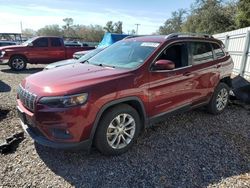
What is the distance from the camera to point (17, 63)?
1260 centimetres

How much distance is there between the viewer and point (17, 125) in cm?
464

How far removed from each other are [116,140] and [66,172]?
32.9 inches

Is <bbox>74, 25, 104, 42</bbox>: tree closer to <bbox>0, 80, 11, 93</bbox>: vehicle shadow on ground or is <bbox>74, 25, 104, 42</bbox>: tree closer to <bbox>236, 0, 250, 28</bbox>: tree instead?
<bbox>236, 0, 250, 28</bbox>: tree

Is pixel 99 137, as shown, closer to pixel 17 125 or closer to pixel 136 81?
pixel 136 81

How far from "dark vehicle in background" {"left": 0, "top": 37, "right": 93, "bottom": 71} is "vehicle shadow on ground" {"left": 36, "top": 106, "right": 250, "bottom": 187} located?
997cm

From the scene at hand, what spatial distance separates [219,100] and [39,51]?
10.4m

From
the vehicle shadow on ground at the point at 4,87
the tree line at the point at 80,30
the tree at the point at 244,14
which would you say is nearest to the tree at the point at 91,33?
the tree line at the point at 80,30

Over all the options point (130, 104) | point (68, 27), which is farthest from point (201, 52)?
point (68, 27)

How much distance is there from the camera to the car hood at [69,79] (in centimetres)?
312

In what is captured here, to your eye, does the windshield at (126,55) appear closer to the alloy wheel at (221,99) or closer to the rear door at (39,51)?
the alloy wheel at (221,99)

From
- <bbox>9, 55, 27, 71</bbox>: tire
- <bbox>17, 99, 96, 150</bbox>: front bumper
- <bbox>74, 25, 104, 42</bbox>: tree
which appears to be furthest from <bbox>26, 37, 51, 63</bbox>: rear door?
<bbox>74, 25, 104, 42</bbox>: tree

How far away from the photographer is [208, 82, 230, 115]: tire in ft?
17.9

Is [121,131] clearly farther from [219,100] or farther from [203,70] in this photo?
[219,100]

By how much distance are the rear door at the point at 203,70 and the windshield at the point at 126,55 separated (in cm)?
103
